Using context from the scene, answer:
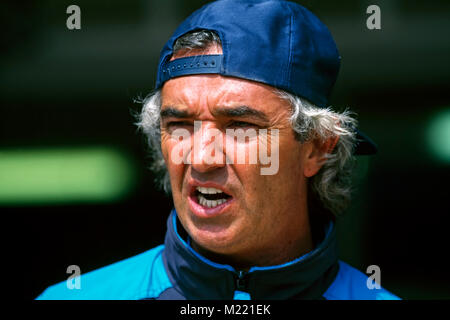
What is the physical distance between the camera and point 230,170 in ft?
5.31

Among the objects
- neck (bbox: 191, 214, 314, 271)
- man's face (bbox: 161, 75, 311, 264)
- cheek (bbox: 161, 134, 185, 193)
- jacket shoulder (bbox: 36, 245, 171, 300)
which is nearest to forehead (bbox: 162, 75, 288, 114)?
man's face (bbox: 161, 75, 311, 264)

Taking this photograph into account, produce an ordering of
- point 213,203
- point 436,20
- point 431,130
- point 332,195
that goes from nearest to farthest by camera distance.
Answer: point 213,203
point 332,195
point 436,20
point 431,130

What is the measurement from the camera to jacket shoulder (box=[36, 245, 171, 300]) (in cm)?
182

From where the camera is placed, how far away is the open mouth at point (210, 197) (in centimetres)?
165

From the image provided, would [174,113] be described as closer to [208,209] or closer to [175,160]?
[175,160]

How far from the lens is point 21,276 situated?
3.12 meters

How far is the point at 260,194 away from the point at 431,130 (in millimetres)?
2095

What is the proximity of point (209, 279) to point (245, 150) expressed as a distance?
52cm

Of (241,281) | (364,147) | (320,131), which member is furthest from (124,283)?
(364,147)

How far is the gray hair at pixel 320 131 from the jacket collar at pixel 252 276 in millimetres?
327

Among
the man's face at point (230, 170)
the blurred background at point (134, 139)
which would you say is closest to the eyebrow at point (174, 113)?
Result: the man's face at point (230, 170)

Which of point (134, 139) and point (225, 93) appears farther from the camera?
point (134, 139)

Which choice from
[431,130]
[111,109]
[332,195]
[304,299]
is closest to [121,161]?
[111,109]

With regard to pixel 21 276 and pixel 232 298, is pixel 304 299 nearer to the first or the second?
pixel 232 298
